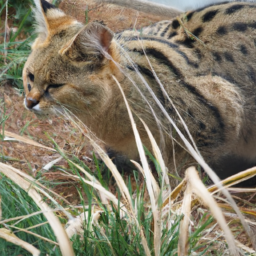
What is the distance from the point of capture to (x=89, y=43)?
236 centimetres

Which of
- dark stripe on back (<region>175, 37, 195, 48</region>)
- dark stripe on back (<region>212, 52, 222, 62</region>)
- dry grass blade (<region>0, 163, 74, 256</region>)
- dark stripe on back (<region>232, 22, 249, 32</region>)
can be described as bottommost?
dry grass blade (<region>0, 163, 74, 256</region>)

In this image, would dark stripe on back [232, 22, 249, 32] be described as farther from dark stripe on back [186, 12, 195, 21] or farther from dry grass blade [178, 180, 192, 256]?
dry grass blade [178, 180, 192, 256]

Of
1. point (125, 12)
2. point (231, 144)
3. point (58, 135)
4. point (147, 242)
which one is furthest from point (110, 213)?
point (125, 12)

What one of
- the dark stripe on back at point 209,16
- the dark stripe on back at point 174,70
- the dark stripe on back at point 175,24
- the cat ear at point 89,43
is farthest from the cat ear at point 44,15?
the dark stripe on back at point 209,16

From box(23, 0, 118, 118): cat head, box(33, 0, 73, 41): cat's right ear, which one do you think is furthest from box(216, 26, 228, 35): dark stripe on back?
box(33, 0, 73, 41): cat's right ear

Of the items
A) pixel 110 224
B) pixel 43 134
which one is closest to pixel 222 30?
pixel 110 224

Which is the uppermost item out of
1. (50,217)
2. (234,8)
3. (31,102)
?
(234,8)

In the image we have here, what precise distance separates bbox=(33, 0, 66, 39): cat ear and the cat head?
123 millimetres

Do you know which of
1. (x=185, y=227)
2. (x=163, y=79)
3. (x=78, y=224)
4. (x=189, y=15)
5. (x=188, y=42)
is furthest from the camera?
(x=189, y=15)

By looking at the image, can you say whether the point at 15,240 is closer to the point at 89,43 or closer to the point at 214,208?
the point at 214,208

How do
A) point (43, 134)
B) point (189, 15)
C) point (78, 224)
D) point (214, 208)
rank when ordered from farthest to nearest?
point (43, 134) → point (189, 15) → point (78, 224) → point (214, 208)

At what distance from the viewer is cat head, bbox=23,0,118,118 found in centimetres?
241

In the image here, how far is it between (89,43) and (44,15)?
446 mm

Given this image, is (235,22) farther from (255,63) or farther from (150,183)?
(150,183)
